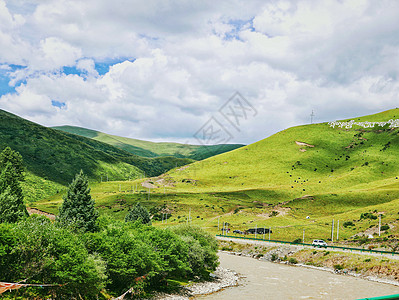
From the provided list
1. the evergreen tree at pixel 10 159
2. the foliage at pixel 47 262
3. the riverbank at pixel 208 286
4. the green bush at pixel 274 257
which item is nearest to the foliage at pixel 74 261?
the foliage at pixel 47 262

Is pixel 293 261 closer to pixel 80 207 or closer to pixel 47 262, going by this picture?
pixel 80 207

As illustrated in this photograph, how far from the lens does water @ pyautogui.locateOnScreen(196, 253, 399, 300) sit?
5138cm

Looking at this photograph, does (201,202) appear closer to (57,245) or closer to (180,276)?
(180,276)

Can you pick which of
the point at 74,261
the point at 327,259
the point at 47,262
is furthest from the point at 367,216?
the point at 47,262

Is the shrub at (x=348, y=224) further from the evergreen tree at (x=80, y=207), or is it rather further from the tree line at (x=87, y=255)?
the evergreen tree at (x=80, y=207)

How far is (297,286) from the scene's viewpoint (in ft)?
192

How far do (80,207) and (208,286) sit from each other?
27.8m

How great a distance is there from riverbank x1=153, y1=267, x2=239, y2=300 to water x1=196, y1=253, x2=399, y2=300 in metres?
1.83

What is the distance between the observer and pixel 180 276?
61.2 metres

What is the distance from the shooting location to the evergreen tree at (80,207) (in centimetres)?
6316

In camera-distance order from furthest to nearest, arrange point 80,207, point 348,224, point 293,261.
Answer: point 348,224 → point 293,261 → point 80,207

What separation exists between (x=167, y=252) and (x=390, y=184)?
525 ft

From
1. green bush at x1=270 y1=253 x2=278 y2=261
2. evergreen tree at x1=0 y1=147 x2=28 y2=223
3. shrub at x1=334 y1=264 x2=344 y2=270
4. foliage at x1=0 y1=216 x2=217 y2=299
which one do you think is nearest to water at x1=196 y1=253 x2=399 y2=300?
shrub at x1=334 y1=264 x2=344 y2=270

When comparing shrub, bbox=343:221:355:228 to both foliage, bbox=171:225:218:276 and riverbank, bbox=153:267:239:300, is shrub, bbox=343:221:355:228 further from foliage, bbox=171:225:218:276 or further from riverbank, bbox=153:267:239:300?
foliage, bbox=171:225:218:276
